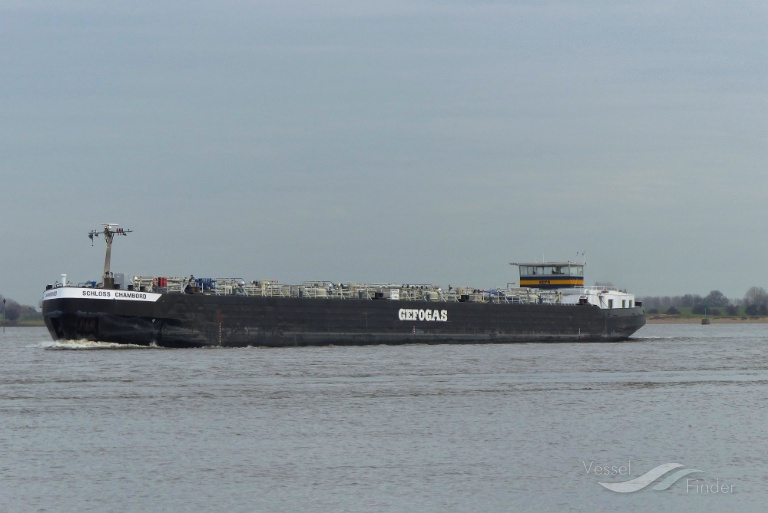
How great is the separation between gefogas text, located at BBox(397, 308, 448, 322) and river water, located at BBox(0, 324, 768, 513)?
22.1m

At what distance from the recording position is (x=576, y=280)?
8931 cm

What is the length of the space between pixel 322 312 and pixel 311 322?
3.45 feet

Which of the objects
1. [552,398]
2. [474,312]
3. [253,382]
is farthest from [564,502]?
[474,312]

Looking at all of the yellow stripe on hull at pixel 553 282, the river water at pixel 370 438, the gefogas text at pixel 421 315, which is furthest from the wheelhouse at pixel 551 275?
the river water at pixel 370 438

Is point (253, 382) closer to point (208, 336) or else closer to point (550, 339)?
point (208, 336)

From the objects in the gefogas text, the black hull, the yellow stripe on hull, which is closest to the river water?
Result: the black hull

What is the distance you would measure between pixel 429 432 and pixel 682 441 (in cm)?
633

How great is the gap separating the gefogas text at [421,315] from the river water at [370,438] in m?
22.1

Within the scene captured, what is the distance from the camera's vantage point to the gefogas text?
228 feet

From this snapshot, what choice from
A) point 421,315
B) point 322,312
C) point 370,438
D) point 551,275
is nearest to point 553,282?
point 551,275

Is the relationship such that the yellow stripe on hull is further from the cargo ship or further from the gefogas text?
the gefogas text

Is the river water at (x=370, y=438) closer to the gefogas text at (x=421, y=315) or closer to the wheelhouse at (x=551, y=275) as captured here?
the gefogas text at (x=421, y=315)

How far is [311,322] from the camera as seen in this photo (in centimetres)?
6419

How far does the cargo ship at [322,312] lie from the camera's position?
5575 centimetres
